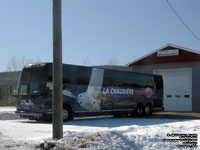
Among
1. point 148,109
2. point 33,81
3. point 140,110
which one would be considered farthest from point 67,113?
point 148,109

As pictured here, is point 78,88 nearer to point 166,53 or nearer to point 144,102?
point 144,102

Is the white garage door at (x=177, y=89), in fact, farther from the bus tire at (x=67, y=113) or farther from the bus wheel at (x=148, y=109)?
the bus tire at (x=67, y=113)

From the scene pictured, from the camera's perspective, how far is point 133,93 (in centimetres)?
2198

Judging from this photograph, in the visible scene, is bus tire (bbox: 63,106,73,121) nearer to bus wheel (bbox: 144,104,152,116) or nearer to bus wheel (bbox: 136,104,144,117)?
bus wheel (bbox: 136,104,144,117)

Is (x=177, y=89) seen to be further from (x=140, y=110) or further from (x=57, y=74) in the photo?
(x=57, y=74)

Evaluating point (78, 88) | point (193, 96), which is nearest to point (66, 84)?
point (78, 88)

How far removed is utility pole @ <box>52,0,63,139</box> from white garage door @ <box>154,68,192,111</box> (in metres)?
19.0

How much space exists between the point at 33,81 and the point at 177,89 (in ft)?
48.3

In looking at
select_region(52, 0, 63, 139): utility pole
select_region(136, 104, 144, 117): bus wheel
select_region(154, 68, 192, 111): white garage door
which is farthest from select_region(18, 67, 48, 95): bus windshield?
select_region(154, 68, 192, 111): white garage door

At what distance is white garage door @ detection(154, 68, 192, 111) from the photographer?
88.1 feet

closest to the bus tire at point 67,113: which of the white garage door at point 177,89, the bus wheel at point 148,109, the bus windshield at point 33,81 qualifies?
the bus windshield at point 33,81

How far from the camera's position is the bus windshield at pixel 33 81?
1638 cm

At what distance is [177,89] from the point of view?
27.8 metres

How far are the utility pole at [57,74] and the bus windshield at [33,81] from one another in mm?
6869
